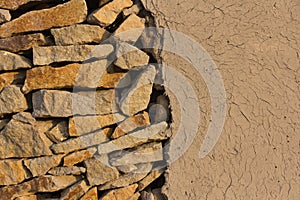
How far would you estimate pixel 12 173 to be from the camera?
114 inches

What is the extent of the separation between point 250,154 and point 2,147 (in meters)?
1.47

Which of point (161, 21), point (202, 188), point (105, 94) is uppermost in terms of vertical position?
point (161, 21)

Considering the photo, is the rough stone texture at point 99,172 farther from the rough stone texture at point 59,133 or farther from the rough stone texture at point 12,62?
the rough stone texture at point 12,62

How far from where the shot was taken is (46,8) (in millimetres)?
3057

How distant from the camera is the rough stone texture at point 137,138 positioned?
2.85 meters

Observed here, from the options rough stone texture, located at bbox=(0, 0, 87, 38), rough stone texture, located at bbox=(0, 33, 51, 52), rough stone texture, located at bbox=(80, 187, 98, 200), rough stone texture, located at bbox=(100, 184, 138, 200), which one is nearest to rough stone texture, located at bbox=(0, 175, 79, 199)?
rough stone texture, located at bbox=(80, 187, 98, 200)

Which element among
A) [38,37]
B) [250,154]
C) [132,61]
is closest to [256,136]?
[250,154]

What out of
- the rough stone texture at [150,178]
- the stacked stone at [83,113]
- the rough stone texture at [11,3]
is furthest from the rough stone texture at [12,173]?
the rough stone texture at [11,3]

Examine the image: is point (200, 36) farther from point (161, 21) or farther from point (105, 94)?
point (105, 94)

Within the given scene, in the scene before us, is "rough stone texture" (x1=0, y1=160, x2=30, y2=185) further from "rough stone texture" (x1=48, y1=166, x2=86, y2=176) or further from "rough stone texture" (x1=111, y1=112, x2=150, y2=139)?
"rough stone texture" (x1=111, y1=112, x2=150, y2=139)

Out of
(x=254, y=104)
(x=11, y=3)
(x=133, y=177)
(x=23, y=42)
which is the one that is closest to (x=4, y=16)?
(x=11, y=3)

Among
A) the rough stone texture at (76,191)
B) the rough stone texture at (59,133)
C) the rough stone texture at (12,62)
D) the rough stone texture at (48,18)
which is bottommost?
the rough stone texture at (76,191)

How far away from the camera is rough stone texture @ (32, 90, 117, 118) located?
287cm

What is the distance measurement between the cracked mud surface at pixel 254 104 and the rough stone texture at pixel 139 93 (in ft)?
0.66
